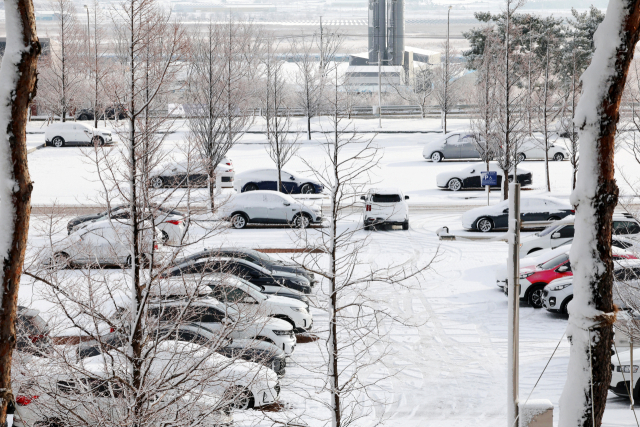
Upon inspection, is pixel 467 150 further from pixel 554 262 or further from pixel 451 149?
pixel 554 262

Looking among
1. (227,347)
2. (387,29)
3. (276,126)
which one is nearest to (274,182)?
(276,126)

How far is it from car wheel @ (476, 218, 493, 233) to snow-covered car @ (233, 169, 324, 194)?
819 centimetres

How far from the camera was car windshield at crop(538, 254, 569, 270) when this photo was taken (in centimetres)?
1675

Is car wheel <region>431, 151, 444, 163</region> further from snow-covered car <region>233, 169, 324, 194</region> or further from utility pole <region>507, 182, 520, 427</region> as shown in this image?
utility pole <region>507, 182, 520, 427</region>

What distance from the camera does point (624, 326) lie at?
36.4ft

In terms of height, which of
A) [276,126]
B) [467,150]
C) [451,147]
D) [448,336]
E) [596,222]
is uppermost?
[276,126]

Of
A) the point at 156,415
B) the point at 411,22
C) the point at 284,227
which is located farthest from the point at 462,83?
the point at 411,22

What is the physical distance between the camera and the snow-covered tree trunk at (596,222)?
4715mm

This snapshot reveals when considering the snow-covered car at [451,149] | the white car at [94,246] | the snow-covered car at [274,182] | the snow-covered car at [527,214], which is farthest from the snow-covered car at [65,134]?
the snow-covered car at [527,214]

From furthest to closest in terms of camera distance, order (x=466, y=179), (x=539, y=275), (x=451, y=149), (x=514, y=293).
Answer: (x=451, y=149)
(x=466, y=179)
(x=539, y=275)
(x=514, y=293)

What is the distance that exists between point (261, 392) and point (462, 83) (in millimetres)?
60294

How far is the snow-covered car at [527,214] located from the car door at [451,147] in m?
15.4

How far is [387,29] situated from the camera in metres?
72.0

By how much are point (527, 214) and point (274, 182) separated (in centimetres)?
1056
